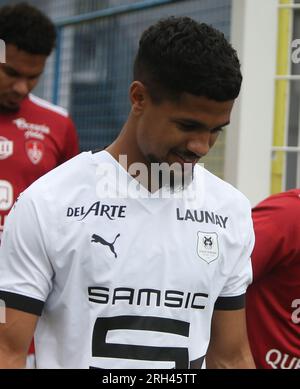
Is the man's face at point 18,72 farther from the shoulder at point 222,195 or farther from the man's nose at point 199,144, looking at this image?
the man's nose at point 199,144

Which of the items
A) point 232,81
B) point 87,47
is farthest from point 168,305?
point 87,47

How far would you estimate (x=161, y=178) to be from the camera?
209 cm

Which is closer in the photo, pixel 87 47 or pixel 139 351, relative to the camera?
pixel 139 351

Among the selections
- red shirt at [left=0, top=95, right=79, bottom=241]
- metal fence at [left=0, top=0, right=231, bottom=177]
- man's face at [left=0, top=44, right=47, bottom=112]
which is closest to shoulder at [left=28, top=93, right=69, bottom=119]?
red shirt at [left=0, top=95, right=79, bottom=241]

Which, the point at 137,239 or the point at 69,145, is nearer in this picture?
the point at 137,239

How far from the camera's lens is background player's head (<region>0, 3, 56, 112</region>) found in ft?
11.0

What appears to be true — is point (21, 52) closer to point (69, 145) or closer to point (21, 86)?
point (21, 86)

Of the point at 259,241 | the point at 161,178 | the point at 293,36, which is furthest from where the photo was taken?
the point at 293,36

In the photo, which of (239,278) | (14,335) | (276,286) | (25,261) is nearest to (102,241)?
(25,261)

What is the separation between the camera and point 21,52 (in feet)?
11.0

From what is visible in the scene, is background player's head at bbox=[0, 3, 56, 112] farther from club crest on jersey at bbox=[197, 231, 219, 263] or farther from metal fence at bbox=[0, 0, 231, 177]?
club crest on jersey at bbox=[197, 231, 219, 263]

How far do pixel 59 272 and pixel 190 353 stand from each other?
40 centimetres

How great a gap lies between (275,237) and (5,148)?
154 cm
